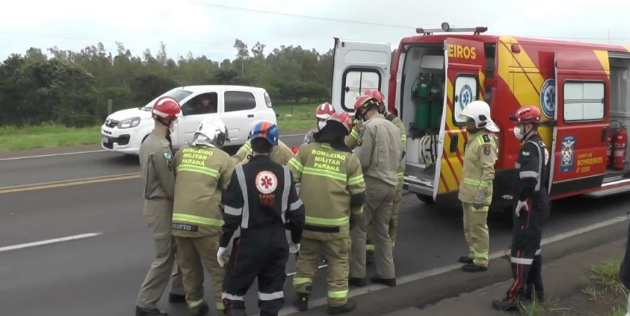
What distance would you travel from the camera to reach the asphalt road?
5777 mm

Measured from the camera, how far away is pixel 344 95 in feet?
28.5

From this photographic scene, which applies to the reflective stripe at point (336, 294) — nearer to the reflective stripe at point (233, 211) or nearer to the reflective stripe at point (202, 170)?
the reflective stripe at point (233, 211)

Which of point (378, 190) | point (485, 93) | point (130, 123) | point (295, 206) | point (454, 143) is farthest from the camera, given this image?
point (130, 123)

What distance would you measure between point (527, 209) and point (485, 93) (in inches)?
111

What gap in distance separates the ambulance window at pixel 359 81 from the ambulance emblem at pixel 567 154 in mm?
2707

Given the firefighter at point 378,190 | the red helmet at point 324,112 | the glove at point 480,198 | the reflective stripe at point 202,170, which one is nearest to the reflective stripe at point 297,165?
the reflective stripe at point 202,170

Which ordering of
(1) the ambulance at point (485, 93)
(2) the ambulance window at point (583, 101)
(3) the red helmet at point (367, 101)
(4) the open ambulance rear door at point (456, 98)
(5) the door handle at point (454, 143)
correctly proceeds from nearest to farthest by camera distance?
(3) the red helmet at point (367, 101) → (4) the open ambulance rear door at point (456, 98) → (5) the door handle at point (454, 143) → (1) the ambulance at point (485, 93) → (2) the ambulance window at point (583, 101)

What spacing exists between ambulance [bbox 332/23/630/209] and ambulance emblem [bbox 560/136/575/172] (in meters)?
0.02

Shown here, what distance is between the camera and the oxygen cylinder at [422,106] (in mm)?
8620

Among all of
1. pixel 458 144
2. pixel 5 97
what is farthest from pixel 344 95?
pixel 5 97

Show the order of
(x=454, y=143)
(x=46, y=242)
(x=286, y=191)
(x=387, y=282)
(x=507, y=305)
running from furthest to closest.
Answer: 1. (x=454, y=143)
2. (x=46, y=242)
3. (x=387, y=282)
4. (x=507, y=305)
5. (x=286, y=191)

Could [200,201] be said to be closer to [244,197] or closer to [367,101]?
[244,197]

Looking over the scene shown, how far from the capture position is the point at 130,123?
13320 mm

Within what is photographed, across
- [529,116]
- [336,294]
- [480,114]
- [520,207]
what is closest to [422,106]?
[480,114]
